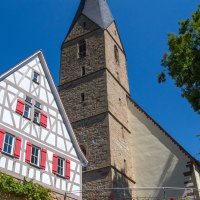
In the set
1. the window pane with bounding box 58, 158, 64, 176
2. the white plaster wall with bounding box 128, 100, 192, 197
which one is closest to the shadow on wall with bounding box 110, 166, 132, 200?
the white plaster wall with bounding box 128, 100, 192, 197

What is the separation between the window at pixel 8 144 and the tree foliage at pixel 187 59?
21.4ft

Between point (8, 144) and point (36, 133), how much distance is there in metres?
1.52

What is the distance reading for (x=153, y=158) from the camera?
21.6 meters

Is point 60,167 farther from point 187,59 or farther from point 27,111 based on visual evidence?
point 187,59

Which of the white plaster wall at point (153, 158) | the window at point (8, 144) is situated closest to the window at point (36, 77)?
the window at point (8, 144)

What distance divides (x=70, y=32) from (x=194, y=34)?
1554 cm

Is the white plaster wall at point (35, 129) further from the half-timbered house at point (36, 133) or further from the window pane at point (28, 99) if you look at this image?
the window pane at point (28, 99)

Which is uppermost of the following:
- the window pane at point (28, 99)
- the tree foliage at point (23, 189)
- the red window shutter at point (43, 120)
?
the window pane at point (28, 99)

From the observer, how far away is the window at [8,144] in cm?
1231

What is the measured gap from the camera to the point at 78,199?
1448cm

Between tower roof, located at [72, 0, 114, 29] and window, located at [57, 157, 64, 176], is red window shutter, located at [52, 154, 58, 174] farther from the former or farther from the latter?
tower roof, located at [72, 0, 114, 29]

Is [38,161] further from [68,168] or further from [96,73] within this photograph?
[96,73]

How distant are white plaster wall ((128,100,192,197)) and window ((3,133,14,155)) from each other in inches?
395

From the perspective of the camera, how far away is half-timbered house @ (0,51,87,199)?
12.6 meters
